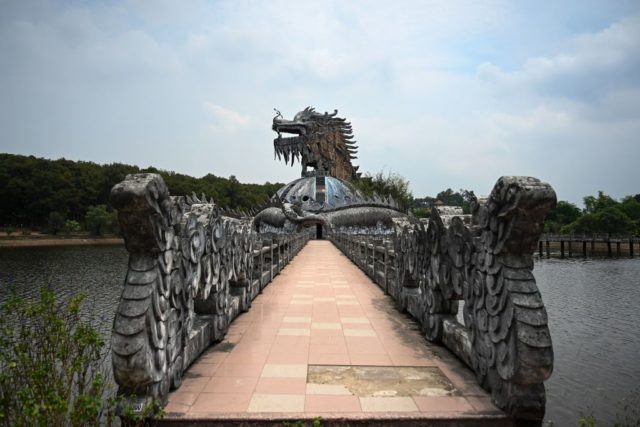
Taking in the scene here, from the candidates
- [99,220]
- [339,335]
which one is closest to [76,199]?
[99,220]

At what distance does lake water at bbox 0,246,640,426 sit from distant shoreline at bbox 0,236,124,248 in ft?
49.4

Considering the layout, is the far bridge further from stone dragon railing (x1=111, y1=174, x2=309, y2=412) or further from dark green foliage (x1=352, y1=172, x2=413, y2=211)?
dark green foliage (x1=352, y1=172, x2=413, y2=211)

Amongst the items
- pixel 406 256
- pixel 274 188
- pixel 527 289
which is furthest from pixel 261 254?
pixel 274 188

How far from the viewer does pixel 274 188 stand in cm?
7338

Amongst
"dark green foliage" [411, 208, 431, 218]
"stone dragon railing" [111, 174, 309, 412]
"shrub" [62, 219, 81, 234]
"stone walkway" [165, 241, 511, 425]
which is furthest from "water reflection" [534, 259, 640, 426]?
"shrub" [62, 219, 81, 234]

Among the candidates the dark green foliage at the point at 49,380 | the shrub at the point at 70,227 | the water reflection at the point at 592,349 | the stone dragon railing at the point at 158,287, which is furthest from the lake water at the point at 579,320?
the shrub at the point at 70,227

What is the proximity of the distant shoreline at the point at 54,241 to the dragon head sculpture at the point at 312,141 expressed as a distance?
17947 millimetres

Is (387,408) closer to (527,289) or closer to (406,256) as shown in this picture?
(527,289)

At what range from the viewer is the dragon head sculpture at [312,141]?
40781 millimetres

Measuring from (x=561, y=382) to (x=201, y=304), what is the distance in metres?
4.86

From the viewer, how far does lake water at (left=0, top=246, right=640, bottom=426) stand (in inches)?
207

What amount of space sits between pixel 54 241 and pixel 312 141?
2451 centimetres

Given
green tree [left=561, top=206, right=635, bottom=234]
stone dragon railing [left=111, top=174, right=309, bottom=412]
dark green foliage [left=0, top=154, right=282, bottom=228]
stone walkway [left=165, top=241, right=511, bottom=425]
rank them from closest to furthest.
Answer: stone dragon railing [left=111, top=174, right=309, bottom=412] → stone walkway [left=165, top=241, right=511, bottom=425] → green tree [left=561, top=206, right=635, bottom=234] → dark green foliage [left=0, top=154, right=282, bottom=228]

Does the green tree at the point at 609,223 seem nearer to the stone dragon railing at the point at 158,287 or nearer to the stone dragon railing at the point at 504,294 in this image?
the stone dragon railing at the point at 504,294
